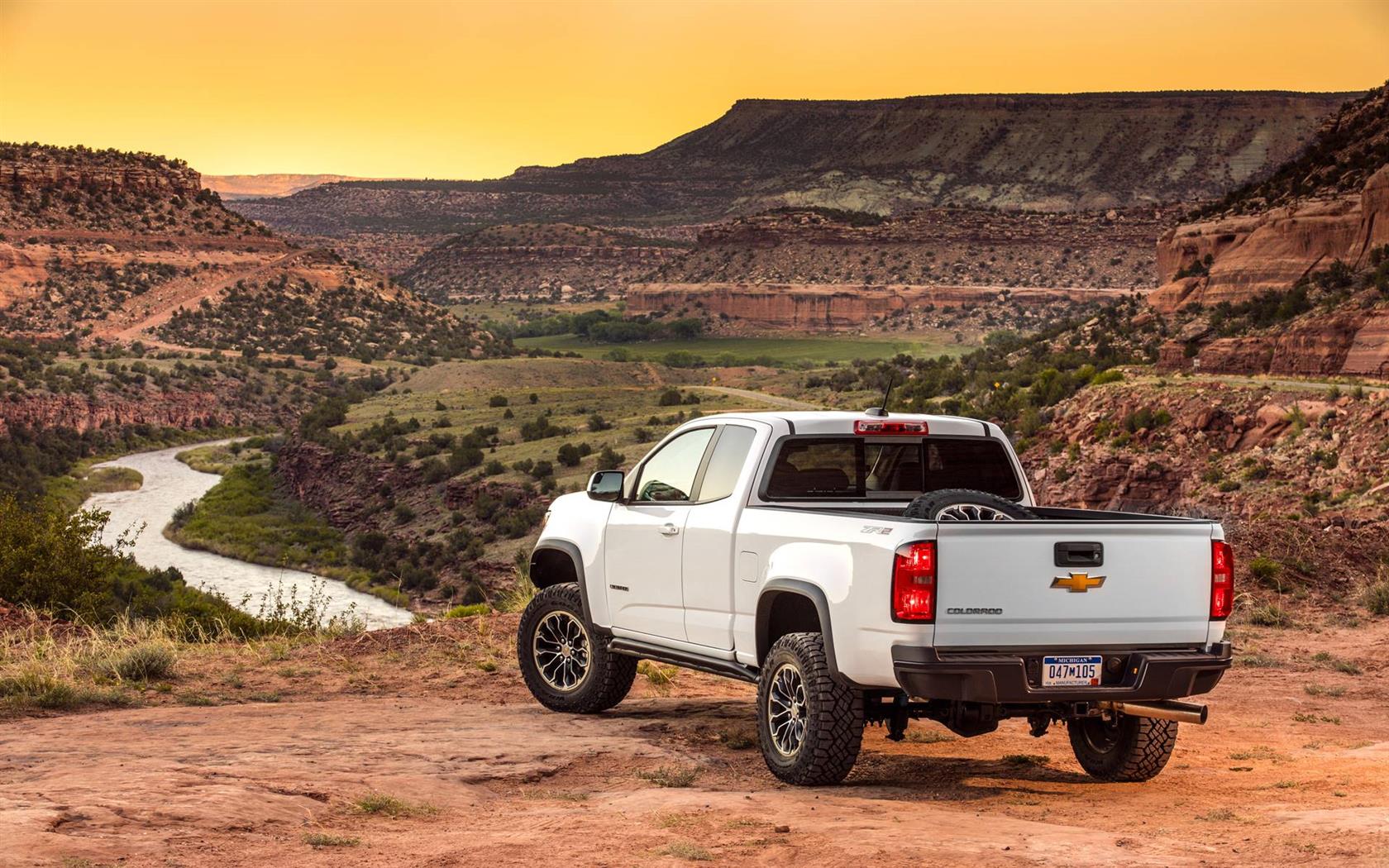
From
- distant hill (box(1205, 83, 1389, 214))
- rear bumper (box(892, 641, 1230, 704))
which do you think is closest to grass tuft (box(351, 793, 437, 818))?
rear bumper (box(892, 641, 1230, 704))

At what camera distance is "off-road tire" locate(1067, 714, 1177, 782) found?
901 cm

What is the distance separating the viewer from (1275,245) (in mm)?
49312

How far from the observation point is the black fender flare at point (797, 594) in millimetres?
8172

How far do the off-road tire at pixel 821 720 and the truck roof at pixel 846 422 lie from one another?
141 cm

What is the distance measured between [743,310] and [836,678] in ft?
460

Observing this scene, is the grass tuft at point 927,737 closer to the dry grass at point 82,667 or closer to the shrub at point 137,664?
the dry grass at point 82,667

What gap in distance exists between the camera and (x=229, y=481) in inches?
2938

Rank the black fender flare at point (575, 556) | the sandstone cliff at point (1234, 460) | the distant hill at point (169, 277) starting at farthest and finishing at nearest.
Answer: the distant hill at point (169, 277), the sandstone cliff at point (1234, 460), the black fender flare at point (575, 556)

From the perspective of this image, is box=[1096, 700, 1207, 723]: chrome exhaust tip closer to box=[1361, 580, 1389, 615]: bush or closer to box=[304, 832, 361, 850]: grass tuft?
box=[304, 832, 361, 850]: grass tuft

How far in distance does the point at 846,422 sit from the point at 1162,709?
248 centimetres

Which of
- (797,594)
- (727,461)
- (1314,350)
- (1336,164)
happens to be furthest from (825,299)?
(797,594)

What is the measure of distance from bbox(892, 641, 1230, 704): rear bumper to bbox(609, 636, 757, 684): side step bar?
147 cm

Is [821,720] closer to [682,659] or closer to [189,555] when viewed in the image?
[682,659]

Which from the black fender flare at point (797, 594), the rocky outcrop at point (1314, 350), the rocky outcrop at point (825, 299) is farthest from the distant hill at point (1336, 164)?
the rocky outcrop at point (825, 299)
